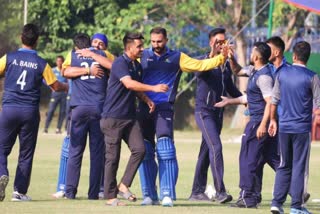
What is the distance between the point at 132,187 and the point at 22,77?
3395 millimetres

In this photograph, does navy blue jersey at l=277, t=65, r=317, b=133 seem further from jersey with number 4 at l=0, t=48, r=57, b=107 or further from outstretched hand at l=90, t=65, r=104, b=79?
jersey with number 4 at l=0, t=48, r=57, b=107

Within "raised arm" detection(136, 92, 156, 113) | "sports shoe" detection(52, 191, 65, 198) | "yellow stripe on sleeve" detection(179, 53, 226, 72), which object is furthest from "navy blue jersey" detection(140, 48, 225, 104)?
"sports shoe" detection(52, 191, 65, 198)

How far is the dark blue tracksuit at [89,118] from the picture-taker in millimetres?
14867

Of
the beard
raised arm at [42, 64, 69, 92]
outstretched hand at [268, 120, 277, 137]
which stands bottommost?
outstretched hand at [268, 120, 277, 137]

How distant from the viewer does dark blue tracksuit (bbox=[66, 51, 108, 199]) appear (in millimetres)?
14867

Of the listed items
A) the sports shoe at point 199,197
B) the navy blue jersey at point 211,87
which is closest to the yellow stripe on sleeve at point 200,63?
the navy blue jersey at point 211,87

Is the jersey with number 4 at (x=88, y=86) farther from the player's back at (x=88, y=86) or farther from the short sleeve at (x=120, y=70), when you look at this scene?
the short sleeve at (x=120, y=70)

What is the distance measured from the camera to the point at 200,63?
14.1 meters

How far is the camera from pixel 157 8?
112 ft

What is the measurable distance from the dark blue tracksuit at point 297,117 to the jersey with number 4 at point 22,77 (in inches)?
122

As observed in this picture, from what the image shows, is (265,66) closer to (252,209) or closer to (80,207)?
(252,209)

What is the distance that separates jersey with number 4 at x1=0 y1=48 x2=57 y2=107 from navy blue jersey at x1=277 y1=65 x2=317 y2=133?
318 cm

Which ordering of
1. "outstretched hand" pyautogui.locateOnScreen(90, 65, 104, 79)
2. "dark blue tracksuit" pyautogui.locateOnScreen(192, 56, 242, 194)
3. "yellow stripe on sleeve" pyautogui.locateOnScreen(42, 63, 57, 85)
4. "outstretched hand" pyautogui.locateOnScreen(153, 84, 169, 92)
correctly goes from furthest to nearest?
"dark blue tracksuit" pyautogui.locateOnScreen(192, 56, 242, 194), "outstretched hand" pyautogui.locateOnScreen(90, 65, 104, 79), "yellow stripe on sleeve" pyautogui.locateOnScreen(42, 63, 57, 85), "outstretched hand" pyautogui.locateOnScreen(153, 84, 169, 92)

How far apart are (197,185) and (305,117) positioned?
3.07 metres
